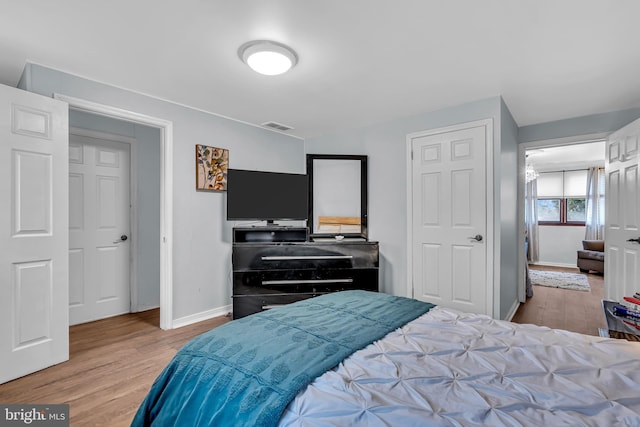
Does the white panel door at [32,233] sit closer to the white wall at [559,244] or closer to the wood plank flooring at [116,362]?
the wood plank flooring at [116,362]

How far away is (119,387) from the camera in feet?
6.91

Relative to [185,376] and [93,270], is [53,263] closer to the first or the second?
[93,270]

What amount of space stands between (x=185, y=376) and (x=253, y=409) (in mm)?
406

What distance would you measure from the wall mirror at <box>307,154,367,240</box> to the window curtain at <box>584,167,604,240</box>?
581cm

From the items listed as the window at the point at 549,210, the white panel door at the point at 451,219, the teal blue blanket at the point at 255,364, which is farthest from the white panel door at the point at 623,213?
the window at the point at 549,210

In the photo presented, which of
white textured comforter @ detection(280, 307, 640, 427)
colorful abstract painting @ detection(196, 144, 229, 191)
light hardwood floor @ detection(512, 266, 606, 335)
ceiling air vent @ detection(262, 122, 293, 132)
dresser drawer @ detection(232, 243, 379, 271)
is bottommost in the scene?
light hardwood floor @ detection(512, 266, 606, 335)

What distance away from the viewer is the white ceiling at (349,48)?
1750mm

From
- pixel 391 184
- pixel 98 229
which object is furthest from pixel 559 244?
pixel 98 229

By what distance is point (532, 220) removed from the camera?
7355mm

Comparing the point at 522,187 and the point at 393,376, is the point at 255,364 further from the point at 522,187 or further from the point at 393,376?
the point at 522,187

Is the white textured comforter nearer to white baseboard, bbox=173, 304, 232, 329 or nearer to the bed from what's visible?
the bed

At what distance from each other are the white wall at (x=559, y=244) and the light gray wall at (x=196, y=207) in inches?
278

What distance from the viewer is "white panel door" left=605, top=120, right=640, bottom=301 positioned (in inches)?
113

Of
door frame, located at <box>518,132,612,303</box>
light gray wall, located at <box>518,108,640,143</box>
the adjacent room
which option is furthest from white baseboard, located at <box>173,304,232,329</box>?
light gray wall, located at <box>518,108,640,143</box>
